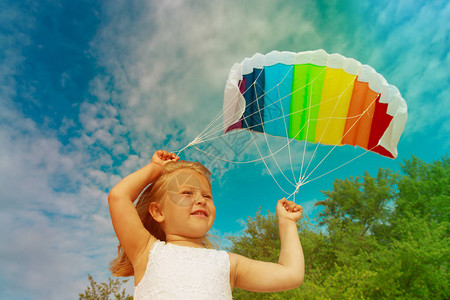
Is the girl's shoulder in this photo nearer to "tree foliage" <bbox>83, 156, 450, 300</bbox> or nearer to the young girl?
the young girl

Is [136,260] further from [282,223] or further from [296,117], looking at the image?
[296,117]

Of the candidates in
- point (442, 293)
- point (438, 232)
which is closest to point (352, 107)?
point (438, 232)

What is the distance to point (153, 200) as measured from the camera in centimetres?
244

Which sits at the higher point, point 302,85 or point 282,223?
point 302,85

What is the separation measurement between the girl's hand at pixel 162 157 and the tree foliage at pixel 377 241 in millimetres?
10715

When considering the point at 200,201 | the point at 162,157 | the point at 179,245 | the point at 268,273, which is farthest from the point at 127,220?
the point at 268,273

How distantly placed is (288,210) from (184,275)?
1.15 metres

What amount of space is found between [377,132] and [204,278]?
24.2 ft

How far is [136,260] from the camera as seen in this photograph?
2152mm

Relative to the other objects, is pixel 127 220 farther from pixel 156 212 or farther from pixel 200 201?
pixel 200 201

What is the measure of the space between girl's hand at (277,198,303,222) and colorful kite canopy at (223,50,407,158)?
415cm

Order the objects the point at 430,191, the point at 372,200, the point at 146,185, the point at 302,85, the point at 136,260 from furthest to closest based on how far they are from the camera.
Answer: the point at 372,200 < the point at 430,191 < the point at 302,85 < the point at 146,185 < the point at 136,260

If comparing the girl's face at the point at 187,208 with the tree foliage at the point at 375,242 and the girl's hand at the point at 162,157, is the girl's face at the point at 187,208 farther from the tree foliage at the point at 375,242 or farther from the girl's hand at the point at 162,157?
the tree foliage at the point at 375,242

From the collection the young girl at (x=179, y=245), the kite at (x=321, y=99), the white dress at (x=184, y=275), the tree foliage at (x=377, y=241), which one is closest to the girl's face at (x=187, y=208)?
the young girl at (x=179, y=245)
